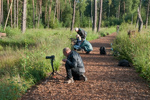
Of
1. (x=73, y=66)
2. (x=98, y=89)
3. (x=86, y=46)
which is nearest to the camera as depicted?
(x=98, y=89)

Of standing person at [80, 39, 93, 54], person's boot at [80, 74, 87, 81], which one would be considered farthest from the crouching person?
standing person at [80, 39, 93, 54]

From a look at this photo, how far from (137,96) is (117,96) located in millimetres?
480

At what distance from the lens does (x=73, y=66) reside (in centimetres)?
442

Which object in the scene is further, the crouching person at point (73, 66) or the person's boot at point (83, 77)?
the person's boot at point (83, 77)

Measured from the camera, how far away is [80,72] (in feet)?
15.4

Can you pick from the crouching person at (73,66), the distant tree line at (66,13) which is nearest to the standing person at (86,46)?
the crouching person at (73,66)

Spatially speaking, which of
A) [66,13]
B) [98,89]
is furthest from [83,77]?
[66,13]

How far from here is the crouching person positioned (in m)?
4.41

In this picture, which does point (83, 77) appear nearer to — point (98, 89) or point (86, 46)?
point (98, 89)

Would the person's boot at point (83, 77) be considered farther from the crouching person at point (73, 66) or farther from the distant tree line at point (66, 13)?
the distant tree line at point (66, 13)

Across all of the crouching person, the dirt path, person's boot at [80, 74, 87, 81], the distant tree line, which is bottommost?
the dirt path

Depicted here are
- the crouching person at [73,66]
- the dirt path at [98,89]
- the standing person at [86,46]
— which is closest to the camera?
the dirt path at [98,89]

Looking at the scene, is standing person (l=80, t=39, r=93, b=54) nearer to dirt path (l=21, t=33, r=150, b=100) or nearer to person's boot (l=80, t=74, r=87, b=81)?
dirt path (l=21, t=33, r=150, b=100)

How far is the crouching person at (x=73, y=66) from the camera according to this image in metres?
4.41
